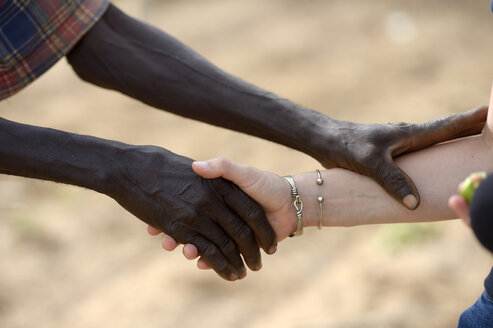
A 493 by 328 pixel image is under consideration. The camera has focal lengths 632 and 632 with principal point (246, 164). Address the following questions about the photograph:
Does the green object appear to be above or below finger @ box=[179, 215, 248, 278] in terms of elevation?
above

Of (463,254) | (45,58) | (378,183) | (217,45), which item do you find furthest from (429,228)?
(217,45)

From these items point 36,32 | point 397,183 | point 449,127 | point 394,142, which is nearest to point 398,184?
point 397,183

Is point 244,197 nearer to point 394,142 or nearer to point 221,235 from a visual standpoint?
point 221,235

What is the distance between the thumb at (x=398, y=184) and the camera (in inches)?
82.0

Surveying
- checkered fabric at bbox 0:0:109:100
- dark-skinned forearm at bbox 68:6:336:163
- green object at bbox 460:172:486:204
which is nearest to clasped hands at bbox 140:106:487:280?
dark-skinned forearm at bbox 68:6:336:163

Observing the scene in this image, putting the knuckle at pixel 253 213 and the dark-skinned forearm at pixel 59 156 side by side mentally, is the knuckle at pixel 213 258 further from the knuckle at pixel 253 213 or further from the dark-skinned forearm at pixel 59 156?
the dark-skinned forearm at pixel 59 156

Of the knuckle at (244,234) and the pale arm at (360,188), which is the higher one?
the pale arm at (360,188)

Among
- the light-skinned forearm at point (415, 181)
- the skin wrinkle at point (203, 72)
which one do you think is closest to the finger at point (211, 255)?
the light-skinned forearm at point (415, 181)

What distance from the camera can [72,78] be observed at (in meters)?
6.25

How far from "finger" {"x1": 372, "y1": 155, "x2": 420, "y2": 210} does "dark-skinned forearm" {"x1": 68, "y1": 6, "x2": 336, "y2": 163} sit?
30 centimetres

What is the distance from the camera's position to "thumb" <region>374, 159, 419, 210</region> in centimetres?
208

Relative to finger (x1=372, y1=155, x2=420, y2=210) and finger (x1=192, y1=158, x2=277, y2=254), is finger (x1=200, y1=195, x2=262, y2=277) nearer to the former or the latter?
finger (x1=192, y1=158, x2=277, y2=254)

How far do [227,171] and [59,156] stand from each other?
1.85 ft

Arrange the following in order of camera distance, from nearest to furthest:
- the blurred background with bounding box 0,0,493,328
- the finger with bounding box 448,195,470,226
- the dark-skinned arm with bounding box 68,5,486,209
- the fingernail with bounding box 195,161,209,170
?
the finger with bounding box 448,195,470,226, the fingernail with bounding box 195,161,209,170, the dark-skinned arm with bounding box 68,5,486,209, the blurred background with bounding box 0,0,493,328
